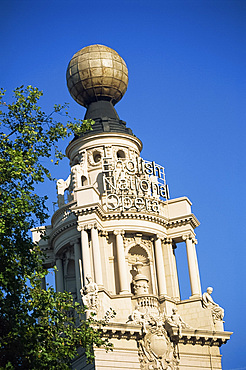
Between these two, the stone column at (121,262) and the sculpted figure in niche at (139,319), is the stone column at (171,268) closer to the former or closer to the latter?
the stone column at (121,262)

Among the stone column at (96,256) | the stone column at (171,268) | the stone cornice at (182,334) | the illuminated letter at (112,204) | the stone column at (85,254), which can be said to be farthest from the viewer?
the stone column at (171,268)

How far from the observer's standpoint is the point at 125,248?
229ft

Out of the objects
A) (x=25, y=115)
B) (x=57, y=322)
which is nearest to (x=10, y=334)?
(x=57, y=322)

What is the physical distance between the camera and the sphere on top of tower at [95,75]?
249 ft

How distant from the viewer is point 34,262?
4200 cm

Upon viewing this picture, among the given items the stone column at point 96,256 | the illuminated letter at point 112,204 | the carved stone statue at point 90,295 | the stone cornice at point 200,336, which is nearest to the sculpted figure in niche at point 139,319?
the stone cornice at point 200,336

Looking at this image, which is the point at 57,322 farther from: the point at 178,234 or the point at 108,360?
the point at 178,234

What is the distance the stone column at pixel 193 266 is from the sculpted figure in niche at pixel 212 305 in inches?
21.9

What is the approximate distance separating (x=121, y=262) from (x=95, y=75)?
15.5m

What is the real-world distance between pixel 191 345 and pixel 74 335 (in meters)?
25.8

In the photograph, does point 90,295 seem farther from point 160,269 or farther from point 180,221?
point 180,221

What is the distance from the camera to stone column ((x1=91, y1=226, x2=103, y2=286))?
216ft

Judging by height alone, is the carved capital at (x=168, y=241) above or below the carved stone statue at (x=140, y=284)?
above

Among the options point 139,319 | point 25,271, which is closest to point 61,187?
point 139,319
